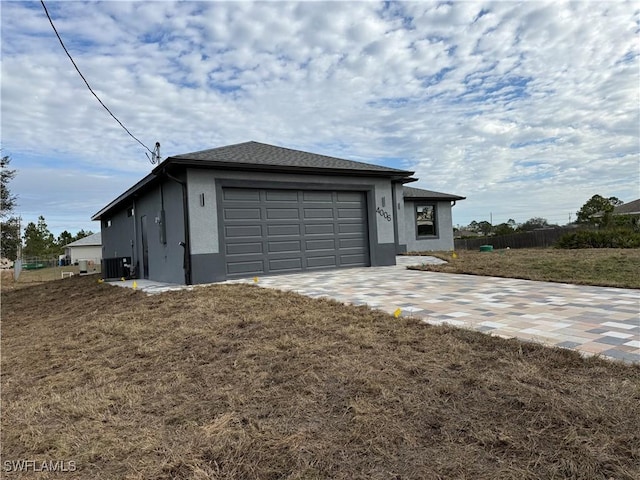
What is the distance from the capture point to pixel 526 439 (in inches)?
84.5

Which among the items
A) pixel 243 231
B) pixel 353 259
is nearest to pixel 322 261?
pixel 353 259

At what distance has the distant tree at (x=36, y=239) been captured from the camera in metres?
47.5

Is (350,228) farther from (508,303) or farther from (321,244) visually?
(508,303)

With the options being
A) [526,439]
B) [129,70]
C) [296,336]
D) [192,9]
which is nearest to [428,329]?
[296,336]

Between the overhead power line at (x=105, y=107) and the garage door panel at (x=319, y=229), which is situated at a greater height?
the overhead power line at (x=105, y=107)

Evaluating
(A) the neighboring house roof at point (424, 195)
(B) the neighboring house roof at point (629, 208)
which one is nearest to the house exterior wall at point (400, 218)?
(A) the neighboring house roof at point (424, 195)

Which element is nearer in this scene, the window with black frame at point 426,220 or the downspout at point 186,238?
the downspout at point 186,238

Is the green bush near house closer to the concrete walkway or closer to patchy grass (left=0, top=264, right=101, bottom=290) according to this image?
the concrete walkway

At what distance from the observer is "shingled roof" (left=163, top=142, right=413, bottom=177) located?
29.1 ft

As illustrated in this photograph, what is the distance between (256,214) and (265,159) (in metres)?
1.44

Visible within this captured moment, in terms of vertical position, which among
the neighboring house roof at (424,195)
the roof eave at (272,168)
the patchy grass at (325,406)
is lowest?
the patchy grass at (325,406)

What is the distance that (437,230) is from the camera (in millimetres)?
19031

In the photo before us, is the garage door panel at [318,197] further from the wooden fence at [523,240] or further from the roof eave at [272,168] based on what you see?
the wooden fence at [523,240]

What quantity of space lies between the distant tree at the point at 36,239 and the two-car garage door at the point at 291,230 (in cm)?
4974
